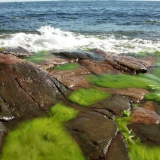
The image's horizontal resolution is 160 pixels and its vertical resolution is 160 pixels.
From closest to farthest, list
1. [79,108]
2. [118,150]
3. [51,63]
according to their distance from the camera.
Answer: [118,150]
[79,108]
[51,63]

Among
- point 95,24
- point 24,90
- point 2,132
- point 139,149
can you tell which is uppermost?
point 24,90

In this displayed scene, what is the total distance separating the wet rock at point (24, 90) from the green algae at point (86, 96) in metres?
0.28

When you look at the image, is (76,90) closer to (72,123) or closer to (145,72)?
(72,123)

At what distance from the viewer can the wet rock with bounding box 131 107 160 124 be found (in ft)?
14.2

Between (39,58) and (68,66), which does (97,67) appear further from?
(39,58)

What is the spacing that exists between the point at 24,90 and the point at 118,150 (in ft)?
7.68

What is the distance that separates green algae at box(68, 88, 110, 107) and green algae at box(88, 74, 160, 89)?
57cm

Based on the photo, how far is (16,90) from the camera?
471cm

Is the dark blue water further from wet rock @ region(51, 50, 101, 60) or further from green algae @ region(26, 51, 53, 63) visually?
Result: green algae @ region(26, 51, 53, 63)

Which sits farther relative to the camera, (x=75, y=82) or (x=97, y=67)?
(x=97, y=67)

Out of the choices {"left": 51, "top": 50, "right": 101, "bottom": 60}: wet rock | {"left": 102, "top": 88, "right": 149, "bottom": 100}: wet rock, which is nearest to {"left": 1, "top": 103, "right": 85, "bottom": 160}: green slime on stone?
{"left": 102, "top": 88, "right": 149, "bottom": 100}: wet rock

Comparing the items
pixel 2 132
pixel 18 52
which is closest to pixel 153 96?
pixel 2 132

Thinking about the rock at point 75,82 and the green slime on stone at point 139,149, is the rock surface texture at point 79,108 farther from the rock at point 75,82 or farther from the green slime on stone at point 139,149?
the green slime on stone at point 139,149

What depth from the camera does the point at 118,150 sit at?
3602mm
